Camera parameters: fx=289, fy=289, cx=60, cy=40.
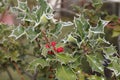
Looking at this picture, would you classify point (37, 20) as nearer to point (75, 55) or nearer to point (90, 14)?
point (75, 55)

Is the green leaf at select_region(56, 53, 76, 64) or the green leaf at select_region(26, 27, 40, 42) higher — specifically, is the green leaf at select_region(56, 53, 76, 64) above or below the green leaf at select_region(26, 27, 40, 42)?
below

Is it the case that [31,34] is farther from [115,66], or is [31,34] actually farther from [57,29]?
[115,66]

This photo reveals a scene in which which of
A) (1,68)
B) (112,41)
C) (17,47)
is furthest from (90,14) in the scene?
(1,68)

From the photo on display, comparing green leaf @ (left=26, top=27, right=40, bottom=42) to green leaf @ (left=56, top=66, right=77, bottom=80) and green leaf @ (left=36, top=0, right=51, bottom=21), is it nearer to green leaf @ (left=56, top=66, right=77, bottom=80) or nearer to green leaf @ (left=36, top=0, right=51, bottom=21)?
green leaf @ (left=36, top=0, right=51, bottom=21)

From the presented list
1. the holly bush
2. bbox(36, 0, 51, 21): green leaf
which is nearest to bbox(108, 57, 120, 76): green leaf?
the holly bush

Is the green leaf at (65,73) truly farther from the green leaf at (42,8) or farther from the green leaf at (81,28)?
the green leaf at (42,8)

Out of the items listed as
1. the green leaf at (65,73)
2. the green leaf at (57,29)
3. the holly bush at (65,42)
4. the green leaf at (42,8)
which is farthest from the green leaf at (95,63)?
the green leaf at (42,8)
